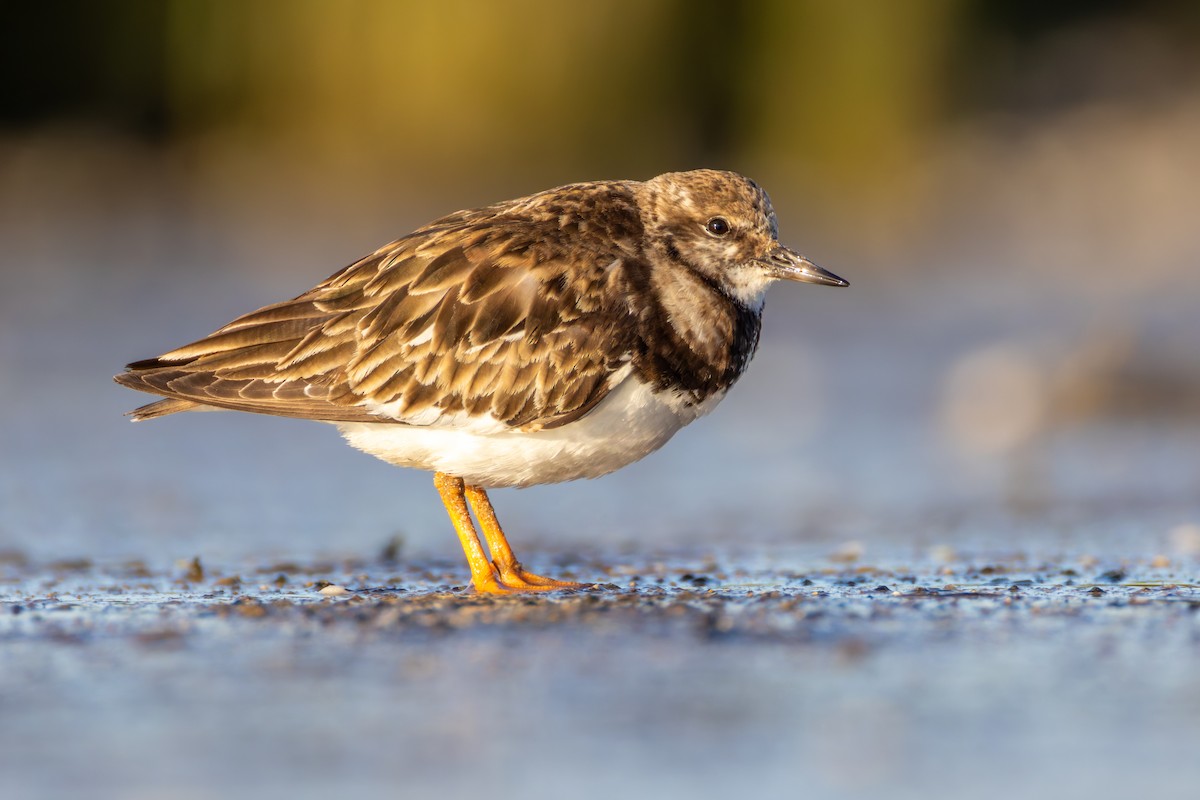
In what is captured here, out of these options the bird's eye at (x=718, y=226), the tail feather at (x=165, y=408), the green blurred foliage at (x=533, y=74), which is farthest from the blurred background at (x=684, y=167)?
the bird's eye at (x=718, y=226)

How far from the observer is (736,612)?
4.91 m

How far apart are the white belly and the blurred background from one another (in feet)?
4.40

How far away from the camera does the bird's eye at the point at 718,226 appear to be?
5992mm

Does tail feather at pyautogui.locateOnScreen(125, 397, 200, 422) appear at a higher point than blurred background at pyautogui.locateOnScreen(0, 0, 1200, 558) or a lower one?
lower

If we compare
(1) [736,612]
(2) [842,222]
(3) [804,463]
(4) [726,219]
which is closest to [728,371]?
(4) [726,219]

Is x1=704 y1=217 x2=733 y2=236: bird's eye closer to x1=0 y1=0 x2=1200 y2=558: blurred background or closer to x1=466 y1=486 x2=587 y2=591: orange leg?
x1=466 y1=486 x2=587 y2=591: orange leg

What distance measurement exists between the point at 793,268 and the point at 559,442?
109cm

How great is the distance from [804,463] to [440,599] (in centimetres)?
395

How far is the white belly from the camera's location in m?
5.58

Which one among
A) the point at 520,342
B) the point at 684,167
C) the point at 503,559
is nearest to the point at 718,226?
the point at 520,342

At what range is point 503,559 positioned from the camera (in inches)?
233

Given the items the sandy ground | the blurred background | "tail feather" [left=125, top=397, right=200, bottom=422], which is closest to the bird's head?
the sandy ground

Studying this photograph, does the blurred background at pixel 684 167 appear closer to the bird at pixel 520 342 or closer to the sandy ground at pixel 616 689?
the bird at pixel 520 342

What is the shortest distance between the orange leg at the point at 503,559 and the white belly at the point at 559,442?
238 mm
